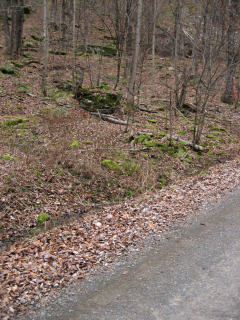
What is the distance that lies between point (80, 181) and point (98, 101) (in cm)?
719

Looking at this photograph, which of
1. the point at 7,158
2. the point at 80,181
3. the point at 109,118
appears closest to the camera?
the point at 7,158

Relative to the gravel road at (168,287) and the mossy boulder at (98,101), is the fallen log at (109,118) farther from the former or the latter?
the gravel road at (168,287)

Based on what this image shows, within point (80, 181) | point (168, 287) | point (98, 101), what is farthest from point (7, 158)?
point (98, 101)

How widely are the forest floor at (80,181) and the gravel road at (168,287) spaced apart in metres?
0.48

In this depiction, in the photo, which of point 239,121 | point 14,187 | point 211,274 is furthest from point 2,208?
point 239,121

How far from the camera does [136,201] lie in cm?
888

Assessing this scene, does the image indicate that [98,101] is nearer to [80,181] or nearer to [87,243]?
[80,181]

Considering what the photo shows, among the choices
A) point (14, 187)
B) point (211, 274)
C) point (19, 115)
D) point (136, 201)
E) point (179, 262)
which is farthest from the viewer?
point (19, 115)

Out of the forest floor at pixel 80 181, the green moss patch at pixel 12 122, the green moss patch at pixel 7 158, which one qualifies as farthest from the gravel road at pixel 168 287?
the green moss patch at pixel 12 122

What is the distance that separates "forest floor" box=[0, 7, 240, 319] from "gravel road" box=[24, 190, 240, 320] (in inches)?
18.7

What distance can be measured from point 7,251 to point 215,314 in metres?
4.09

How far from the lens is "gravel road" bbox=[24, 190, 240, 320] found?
447cm

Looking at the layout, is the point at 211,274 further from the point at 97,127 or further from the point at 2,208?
the point at 97,127

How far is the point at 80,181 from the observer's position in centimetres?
938
